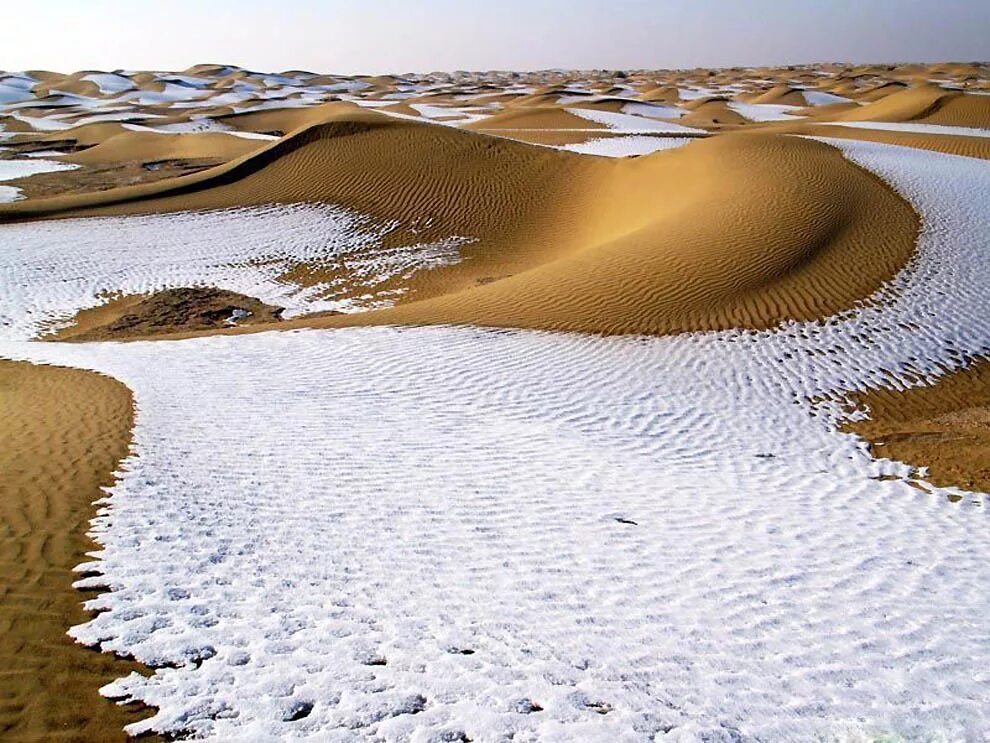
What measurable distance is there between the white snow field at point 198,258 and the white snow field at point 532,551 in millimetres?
7205

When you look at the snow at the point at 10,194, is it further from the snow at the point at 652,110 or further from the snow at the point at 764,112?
the snow at the point at 764,112

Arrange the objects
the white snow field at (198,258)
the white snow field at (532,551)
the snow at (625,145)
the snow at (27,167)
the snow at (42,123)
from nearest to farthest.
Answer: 1. the white snow field at (532,551)
2. the white snow field at (198,258)
3. the snow at (625,145)
4. the snow at (27,167)
5. the snow at (42,123)

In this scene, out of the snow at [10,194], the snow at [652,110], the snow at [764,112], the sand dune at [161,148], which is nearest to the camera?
the snow at [10,194]

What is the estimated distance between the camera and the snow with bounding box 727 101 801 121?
63125mm

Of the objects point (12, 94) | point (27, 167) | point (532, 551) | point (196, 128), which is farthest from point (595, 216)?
point (12, 94)

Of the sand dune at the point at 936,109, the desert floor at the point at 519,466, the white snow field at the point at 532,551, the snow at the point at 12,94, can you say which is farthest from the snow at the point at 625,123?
the snow at the point at 12,94

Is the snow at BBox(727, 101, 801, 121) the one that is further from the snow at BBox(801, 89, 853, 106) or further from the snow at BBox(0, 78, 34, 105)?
the snow at BBox(0, 78, 34, 105)

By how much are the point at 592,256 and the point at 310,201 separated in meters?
14.1

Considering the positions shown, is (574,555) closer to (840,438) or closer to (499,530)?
(499,530)

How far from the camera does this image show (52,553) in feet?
17.7

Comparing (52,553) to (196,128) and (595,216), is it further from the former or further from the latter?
(196,128)

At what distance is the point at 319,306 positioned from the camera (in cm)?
1980

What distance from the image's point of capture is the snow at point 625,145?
34312 millimetres

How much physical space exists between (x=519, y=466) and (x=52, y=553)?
4.97 meters
